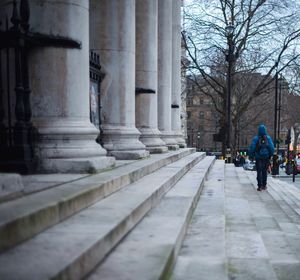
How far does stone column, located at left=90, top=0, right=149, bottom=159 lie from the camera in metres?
9.16

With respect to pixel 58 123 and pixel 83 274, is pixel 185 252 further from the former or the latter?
pixel 58 123

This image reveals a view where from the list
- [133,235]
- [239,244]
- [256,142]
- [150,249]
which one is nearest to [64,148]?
[133,235]

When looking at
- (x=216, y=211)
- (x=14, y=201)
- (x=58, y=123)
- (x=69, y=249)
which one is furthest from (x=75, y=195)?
(x=216, y=211)

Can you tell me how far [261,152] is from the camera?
10.4 meters

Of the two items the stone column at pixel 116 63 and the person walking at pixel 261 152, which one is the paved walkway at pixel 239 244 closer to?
the stone column at pixel 116 63

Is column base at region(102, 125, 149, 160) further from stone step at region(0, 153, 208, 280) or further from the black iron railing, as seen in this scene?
stone step at region(0, 153, 208, 280)

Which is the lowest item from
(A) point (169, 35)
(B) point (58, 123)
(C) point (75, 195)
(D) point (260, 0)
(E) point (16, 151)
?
(C) point (75, 195)

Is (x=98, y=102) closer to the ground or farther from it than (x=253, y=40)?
closer to the ground

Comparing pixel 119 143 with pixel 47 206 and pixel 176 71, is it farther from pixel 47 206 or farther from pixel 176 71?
pixel 176 71

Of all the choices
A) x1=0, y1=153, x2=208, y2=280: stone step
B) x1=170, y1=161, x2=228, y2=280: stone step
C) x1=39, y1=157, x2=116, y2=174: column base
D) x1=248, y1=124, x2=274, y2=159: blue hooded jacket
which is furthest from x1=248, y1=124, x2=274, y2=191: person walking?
x1=0, y1=153, x2=208, y2=280: stone step

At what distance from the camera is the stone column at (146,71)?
470 inches

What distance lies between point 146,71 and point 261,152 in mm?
3957

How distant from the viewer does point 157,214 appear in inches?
203

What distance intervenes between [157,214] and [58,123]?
207 cm
